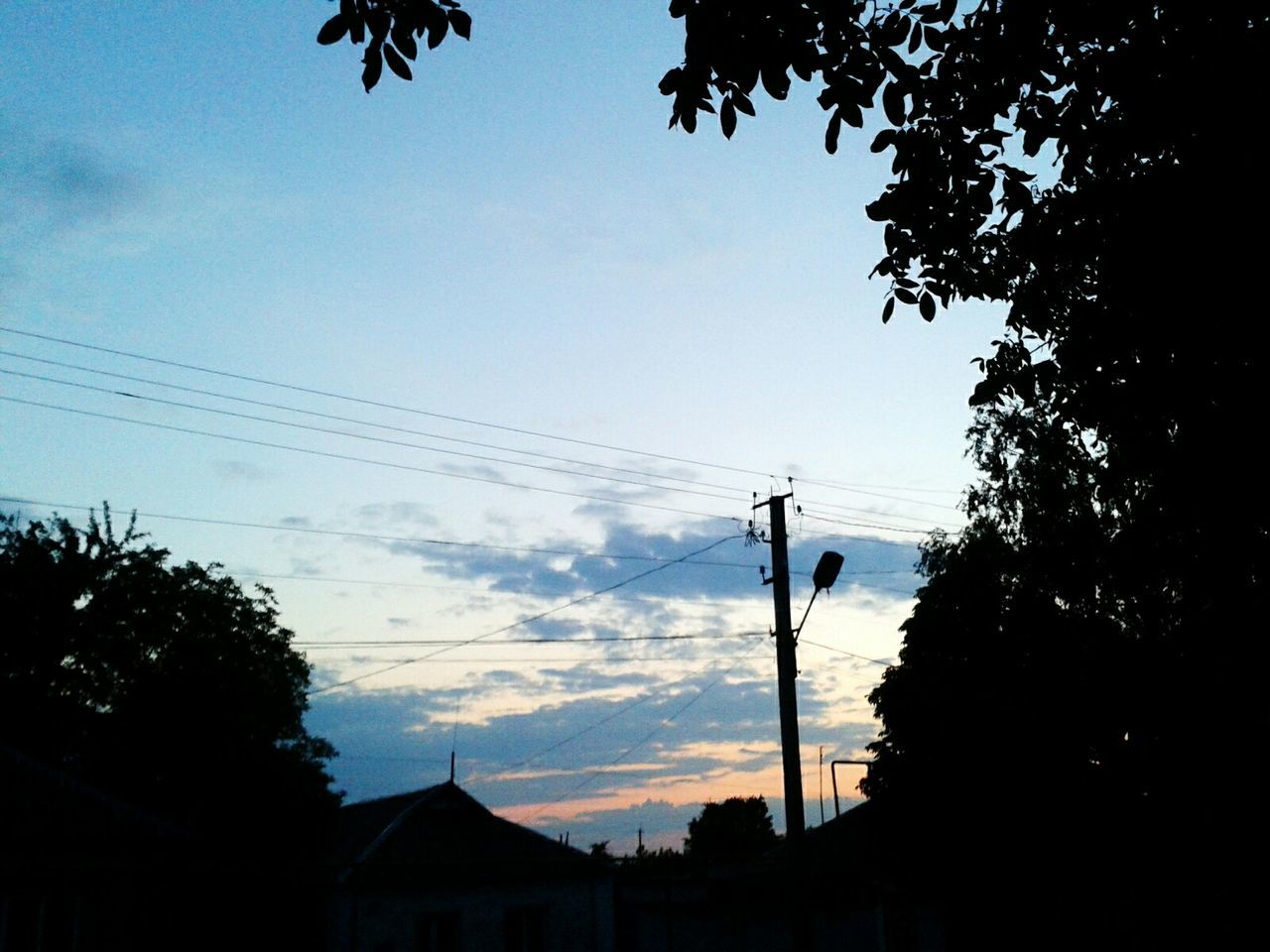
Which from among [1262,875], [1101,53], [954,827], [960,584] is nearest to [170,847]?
[954,827]

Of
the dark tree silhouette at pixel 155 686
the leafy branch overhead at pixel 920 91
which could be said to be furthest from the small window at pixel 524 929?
the leafy branch overhead at pixel 920 91

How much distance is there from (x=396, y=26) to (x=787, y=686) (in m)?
11.3

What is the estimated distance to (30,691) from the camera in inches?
1735

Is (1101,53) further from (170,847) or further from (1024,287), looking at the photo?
(170,847)

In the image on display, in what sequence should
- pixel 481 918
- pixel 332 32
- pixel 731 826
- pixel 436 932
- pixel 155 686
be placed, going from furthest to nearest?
pixel 731 826 < pixel 155 686 < pixel 481 918 < pixel 436 932 < pixel 332 32

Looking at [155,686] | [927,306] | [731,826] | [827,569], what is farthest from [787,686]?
[731,826]

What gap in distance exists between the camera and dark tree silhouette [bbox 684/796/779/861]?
408ft

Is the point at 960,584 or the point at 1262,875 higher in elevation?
the point at 960,584

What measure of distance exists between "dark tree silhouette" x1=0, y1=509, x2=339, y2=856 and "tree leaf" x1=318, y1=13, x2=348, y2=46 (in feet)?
123

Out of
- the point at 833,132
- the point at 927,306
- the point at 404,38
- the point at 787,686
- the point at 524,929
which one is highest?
the point at 404,38

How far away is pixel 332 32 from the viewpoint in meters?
6.20

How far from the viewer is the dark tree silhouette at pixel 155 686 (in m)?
41.6

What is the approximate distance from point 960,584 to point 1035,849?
6586mm

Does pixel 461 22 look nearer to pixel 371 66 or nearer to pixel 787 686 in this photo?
pixel 371 66
